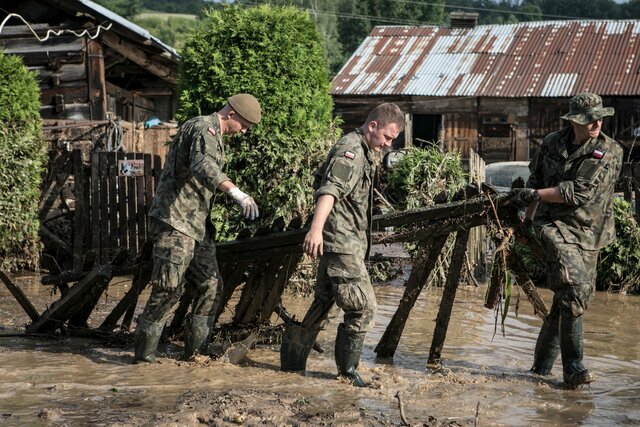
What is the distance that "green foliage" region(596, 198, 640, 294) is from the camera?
10.7 m

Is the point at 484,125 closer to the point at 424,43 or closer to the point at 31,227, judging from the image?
the point at 424,43

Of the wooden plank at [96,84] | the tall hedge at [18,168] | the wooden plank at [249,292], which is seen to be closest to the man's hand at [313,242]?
the wooden plank at [249,292]

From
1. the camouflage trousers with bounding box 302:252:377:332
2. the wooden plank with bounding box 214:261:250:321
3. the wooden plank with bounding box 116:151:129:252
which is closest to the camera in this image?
the camouflage trousers with bounding box 302:252:377:332

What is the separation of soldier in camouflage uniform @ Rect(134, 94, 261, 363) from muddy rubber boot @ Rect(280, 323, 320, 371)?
615mm

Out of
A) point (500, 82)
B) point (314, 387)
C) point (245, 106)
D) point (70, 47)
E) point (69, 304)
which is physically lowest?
point (314, 387)

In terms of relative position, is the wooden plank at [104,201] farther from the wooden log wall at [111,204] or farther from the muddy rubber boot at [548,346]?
the muddy rubber boot at [548,346]

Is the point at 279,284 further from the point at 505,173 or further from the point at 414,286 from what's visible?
the point at 505,173

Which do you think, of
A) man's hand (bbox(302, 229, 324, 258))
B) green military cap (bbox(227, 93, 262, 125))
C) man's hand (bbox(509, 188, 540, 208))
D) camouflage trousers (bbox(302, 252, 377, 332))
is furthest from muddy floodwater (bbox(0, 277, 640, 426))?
green military cap (bbox(227, 93, 262, 125))

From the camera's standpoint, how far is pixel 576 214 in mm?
6156

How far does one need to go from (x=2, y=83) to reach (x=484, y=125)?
20.5m

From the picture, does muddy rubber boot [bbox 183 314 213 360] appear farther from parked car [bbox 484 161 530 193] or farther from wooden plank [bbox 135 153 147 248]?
parked car [bbox 484 161 530 193]

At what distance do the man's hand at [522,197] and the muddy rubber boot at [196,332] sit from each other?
245cm

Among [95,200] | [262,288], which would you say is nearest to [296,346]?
[262,288]

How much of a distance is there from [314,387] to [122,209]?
560 cm
